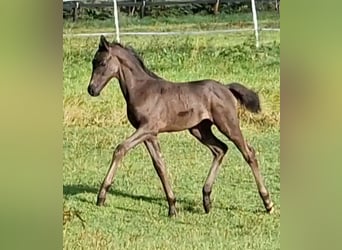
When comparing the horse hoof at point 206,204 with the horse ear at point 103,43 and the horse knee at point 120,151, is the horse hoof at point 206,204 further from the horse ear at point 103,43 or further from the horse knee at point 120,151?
the horse ear at point 103,43

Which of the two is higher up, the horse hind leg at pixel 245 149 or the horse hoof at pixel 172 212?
the horse hind leg at pixel 245 149

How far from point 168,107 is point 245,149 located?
1.08 feet

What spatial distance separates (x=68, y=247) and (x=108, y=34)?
32.4 inches

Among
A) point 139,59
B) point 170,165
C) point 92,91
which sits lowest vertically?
point 170,165

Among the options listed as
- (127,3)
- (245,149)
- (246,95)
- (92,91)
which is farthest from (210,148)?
(127,3)

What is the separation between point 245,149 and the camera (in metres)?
2.59

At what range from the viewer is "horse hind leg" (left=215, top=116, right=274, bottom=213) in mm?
2574

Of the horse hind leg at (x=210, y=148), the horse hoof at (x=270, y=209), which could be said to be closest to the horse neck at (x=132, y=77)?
the horse hind leg at (x=210, y=148)

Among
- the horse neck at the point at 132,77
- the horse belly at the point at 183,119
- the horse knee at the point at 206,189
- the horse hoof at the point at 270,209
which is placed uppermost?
the horse neck at the point at 132,77

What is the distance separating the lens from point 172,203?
2604 millimetres

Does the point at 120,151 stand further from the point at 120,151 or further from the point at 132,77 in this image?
the point at 132,77

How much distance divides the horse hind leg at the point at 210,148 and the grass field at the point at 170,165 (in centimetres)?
2

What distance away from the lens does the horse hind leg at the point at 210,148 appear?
2596 mm
